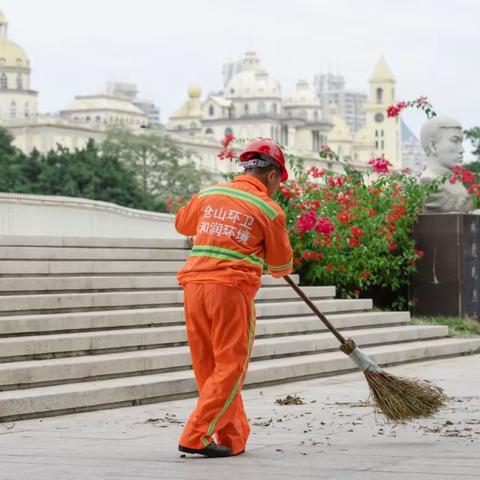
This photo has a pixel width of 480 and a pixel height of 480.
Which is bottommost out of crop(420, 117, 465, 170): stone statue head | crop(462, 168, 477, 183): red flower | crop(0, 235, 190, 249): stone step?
crop(0, 235, 190, 249): stone step

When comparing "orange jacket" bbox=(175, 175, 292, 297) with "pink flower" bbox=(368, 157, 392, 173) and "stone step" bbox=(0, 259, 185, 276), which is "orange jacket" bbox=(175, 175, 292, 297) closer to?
"stone step" bbox=(0, 259, 185, 276)

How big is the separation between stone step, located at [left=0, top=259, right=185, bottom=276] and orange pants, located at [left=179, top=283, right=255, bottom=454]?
4.82 meters

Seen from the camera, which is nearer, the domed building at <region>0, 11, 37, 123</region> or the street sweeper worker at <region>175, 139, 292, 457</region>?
the street sweeper worker at <region>175, 139, 292, 457</region>

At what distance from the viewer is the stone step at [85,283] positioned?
38.3ft

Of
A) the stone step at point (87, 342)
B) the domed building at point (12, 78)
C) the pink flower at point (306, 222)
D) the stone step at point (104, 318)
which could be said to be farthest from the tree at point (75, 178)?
the domed building at point (12, 78)

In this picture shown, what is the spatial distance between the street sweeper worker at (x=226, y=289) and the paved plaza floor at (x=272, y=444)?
0.17m

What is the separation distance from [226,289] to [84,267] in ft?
18.8

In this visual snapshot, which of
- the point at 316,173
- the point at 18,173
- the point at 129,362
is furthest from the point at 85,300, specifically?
the point at 18,173

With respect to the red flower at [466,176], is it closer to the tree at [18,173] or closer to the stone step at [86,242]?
the stone step at [86,242]

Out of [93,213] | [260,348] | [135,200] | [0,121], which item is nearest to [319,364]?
[260,348]

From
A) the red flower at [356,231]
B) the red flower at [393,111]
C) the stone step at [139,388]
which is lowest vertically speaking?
the stone step at [139,388]

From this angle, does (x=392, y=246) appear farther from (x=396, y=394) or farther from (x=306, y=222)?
(x=396, y=394)

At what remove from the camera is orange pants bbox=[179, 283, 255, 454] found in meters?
7.27

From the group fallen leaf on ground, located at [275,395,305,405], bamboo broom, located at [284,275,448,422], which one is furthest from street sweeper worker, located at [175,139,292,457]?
fallen leaf on ground, located at [275,395,305,405]
